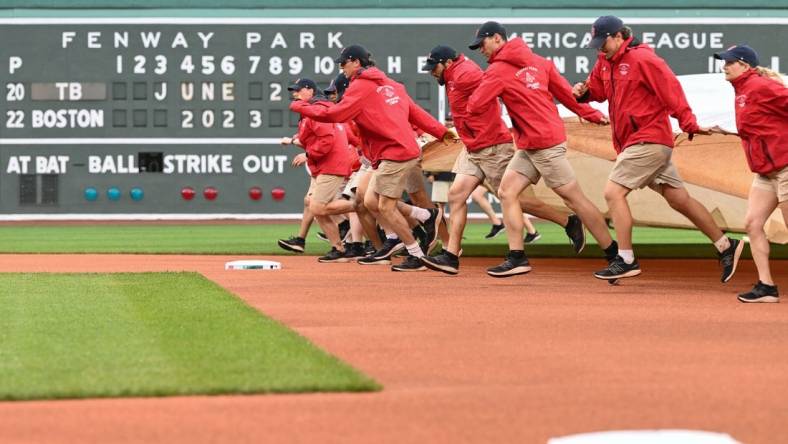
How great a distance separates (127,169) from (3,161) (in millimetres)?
2175

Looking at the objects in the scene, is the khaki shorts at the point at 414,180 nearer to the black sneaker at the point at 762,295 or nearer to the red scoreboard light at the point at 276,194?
the black sneaker at the point at 762,295

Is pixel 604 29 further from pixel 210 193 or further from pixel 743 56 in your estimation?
pixel 210 193

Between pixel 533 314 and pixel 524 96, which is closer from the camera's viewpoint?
pixel 533 314

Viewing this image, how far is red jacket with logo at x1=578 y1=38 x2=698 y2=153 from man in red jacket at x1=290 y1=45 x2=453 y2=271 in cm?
281

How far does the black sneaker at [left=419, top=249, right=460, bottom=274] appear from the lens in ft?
44.9

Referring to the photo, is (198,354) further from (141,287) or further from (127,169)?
(127,169)

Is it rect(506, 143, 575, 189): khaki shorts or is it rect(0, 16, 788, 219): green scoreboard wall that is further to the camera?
rect(0, 16, 788, 219): green scoreboard wall

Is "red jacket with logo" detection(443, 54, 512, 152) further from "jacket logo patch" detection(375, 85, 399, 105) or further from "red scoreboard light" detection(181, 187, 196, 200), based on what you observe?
"red scoreboard light" detection(181, 187, 196, 200)

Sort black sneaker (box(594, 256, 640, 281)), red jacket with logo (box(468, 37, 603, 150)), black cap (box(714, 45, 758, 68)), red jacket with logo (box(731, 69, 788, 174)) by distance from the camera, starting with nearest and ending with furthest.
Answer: red jacket with logo (box(731, 69, 788, 174)), black cap (box(714, 45, 758, 68)), black sneaker (box(594, 256, 640, 281)), red jacket with logo (box(468, 37, 603, 150))

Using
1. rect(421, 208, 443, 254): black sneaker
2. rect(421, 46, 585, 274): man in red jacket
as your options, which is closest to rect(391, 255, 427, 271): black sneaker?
rect(421, 46, 585, 274): man in red jacket

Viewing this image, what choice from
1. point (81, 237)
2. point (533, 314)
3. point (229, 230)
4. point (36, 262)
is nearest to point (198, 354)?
point (533, 314)

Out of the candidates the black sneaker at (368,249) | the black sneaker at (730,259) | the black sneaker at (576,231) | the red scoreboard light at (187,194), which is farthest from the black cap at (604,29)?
the red scoreboard light at (187,194)

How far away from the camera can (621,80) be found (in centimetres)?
1204

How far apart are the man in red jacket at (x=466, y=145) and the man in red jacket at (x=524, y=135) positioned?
516 millimetres
